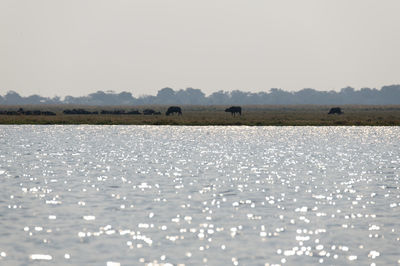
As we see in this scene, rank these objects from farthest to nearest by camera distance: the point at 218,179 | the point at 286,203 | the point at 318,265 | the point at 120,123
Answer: the point at 120,123, the point at 218,179, the point at 286,203, the point at 318,265

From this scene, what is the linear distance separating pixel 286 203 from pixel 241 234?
293 inches

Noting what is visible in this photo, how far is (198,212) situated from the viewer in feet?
87.8

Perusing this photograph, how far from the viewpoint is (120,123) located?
427 ft

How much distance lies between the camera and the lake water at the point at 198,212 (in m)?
19.5

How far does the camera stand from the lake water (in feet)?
64.1

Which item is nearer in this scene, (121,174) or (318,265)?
(318,265)

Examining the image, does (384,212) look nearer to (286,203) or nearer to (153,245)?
(286,203)

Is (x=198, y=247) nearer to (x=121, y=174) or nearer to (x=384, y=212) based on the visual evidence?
(x=384, y=212)

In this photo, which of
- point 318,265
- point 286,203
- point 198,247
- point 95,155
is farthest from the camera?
point 95,155

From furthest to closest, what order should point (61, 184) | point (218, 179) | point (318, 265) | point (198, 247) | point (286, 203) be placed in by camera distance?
point (218, 179) < point (61, 184) < point (286, 203) < point (198, 247) < point (318, 265)

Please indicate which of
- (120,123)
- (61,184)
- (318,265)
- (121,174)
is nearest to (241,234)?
(318,265)

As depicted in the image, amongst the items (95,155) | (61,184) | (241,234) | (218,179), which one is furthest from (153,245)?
(95,155)

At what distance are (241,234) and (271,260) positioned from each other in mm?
3637

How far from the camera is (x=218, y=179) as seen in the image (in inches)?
1537
